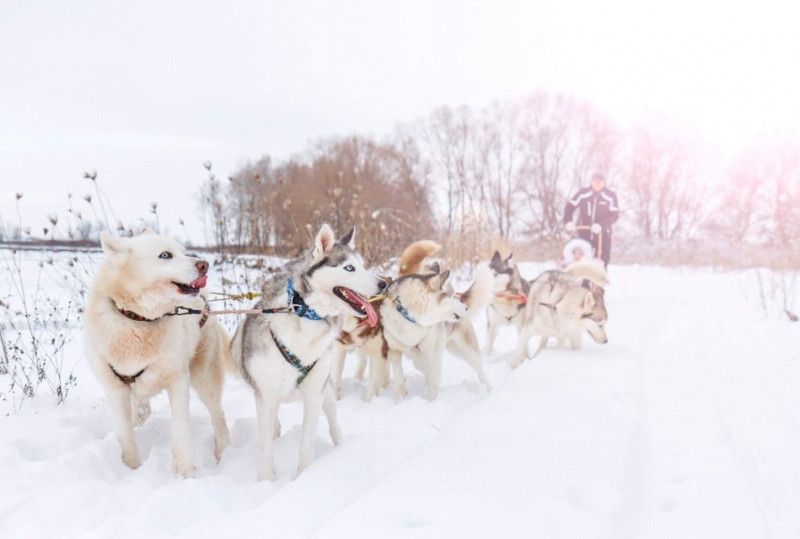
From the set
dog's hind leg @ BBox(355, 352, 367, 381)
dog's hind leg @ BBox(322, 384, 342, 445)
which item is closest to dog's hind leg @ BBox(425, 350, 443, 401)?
dog's hind leg @ BBox(355, 352, 367, 381)

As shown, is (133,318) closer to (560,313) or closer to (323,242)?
(323,242)

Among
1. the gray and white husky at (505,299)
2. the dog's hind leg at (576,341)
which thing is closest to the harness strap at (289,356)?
the gray and white husky at (505,299)

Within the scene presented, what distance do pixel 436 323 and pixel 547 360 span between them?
146 cm

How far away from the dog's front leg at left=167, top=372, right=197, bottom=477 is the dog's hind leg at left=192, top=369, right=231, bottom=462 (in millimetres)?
341

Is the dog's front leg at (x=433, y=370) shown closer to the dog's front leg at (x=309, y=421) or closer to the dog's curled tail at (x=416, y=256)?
the dog's curled tail at (x=416, y=256)

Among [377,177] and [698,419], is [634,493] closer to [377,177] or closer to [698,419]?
[698,419]

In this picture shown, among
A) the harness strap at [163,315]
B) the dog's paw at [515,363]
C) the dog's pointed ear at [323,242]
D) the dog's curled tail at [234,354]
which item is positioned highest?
the dog's pointed ear at [323,242]

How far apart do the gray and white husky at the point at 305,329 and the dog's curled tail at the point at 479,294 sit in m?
2.18

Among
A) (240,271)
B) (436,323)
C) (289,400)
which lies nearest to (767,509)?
(289,400)

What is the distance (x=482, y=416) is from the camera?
3701 millimetres

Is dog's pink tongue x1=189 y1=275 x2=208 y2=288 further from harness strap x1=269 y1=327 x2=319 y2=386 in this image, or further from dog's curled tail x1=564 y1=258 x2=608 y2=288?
dog's curled tail x1=564 y1=258 x2=608 y2=288

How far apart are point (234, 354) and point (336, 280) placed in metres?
0.99

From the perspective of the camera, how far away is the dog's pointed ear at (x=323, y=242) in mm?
3045

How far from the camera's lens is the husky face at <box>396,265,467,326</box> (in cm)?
473
